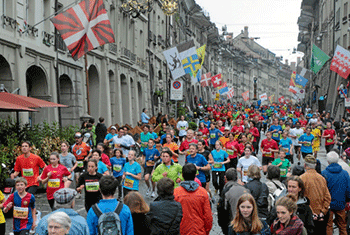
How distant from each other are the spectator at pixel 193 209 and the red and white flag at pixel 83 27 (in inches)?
453

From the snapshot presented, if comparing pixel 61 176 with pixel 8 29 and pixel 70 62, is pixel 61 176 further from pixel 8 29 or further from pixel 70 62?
pixel 70 62

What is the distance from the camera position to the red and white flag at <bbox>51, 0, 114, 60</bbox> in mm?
17750

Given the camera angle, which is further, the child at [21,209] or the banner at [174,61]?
the banner at [174,61]

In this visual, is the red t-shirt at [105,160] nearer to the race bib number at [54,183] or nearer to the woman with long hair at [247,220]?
the race bib number at [54,183]

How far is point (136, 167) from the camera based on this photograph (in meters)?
11.0

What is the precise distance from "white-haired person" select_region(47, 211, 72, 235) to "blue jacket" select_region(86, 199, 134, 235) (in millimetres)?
832

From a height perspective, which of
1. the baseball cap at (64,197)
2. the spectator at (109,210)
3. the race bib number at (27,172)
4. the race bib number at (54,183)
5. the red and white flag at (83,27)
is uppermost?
the red and white flag at (83,27)

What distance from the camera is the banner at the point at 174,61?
28688mm

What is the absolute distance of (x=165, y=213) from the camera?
6242mm

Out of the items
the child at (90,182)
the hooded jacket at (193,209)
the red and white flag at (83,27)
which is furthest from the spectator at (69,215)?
the red and white flag at (83,27)

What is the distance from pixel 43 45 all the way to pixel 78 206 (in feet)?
36.6

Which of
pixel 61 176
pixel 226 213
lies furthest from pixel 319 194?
pixel 61 176

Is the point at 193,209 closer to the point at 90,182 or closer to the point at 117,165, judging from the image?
the point at 90,182

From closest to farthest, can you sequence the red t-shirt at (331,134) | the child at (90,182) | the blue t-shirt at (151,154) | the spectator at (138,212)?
the spectator at (138,212)
the child at (90,182)
the blue t-shirt at (151,154)
the red t-shirt at (331,134)
